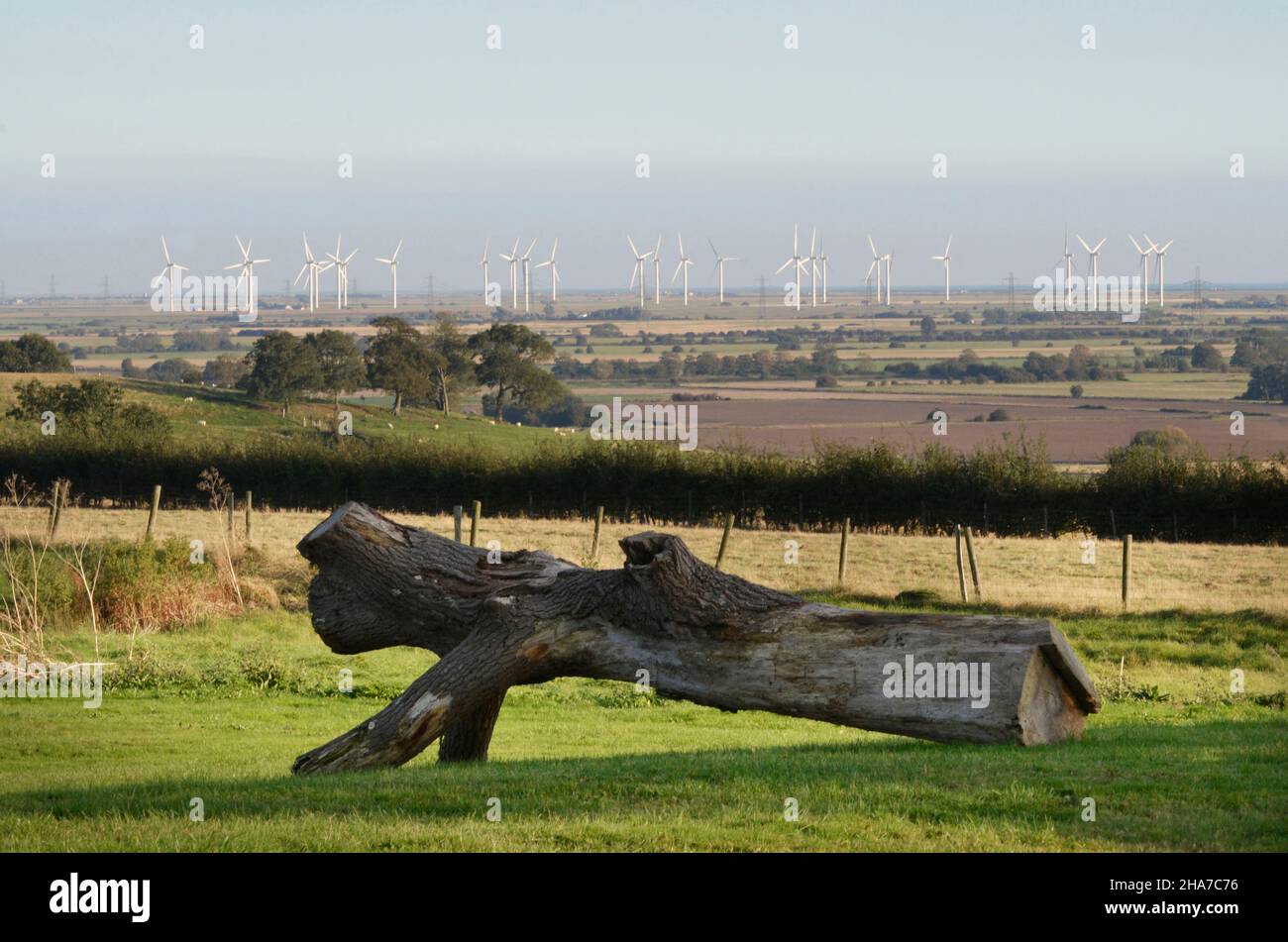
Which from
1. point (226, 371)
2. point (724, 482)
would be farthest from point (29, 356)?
point (724, 482)

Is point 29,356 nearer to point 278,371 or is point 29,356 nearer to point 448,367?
point 278,371

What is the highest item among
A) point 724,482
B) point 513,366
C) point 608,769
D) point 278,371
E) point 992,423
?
point 608,769

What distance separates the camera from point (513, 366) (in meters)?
124

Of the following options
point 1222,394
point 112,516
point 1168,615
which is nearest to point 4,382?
point 112,516

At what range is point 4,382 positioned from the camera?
97.6 meters

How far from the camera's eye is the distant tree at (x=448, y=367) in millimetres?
121312

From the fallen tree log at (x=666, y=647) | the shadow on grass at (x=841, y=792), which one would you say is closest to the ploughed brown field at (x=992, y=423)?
the fallen tree log at (x=666, y=647)

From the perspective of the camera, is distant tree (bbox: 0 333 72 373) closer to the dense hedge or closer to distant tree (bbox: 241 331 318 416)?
distant tree (bbox: 241 331 318 416)

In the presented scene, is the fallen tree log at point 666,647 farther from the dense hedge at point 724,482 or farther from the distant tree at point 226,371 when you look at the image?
the distant tree at point 226,371

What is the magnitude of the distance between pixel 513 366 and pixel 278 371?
20334 mm

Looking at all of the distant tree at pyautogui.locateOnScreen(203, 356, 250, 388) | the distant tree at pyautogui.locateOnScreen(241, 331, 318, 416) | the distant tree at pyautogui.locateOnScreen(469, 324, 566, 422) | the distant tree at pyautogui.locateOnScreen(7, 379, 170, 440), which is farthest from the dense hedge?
the distant tree at pyautogui.locateOnScreen(203, 356, 250, 388)

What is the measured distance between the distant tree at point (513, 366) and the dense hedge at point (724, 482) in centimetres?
5902
